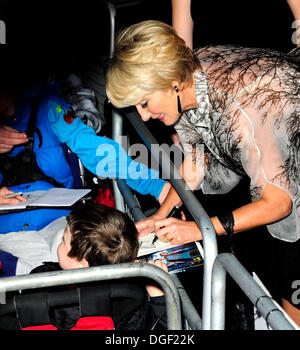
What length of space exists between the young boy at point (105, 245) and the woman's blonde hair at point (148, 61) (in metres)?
0.56

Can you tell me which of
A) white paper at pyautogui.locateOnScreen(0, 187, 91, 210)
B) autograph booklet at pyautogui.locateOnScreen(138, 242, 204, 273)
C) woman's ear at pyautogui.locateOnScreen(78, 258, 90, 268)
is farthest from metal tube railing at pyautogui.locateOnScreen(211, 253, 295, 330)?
white paper at pyautogui.locateOnScreen(0, 187, 91, 210)

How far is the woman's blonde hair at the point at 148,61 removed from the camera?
5.87 feet

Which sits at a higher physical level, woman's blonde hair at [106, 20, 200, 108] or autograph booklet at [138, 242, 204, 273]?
woman's blonde hair at [106, 20, 200, 108]

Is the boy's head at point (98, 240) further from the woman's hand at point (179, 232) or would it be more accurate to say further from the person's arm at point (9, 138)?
the person's arm at point (9, 138)

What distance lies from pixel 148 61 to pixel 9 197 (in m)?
1.25

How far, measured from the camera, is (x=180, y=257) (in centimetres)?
176

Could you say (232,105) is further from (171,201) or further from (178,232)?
(171,201)

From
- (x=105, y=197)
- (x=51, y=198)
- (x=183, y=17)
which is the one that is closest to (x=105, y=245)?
(x=51, y=198)

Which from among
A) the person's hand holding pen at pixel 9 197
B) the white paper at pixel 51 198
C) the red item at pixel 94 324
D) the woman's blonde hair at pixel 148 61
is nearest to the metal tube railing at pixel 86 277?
the red item at pixel 94 324

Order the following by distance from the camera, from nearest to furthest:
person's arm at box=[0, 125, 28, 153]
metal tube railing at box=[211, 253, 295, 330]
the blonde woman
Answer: metal tube railing at box=[211, 253, 295, 330] → the blonde woman → person's arm at box=[0, 125, 28, 153]

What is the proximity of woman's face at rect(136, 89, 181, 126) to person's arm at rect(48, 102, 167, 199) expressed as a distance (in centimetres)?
61

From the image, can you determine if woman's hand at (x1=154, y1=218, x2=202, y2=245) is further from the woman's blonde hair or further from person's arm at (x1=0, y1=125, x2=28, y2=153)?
person's arm at (x1=0, y1=125, x2=28, y2=153)

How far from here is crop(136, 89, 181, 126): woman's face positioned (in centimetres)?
189
